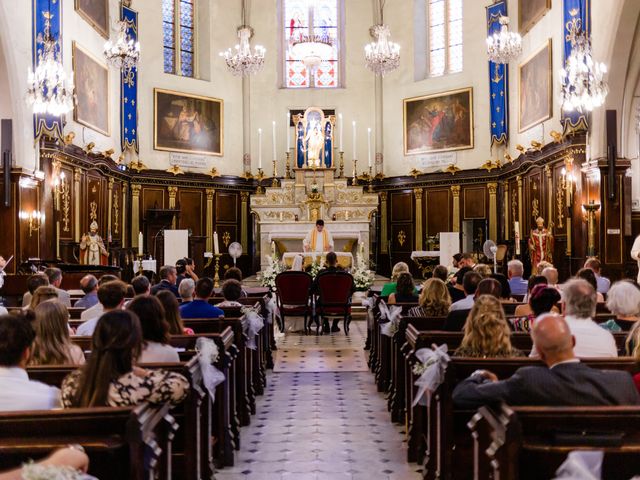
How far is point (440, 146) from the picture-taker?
2180cm

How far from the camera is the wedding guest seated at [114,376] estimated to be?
123 inches

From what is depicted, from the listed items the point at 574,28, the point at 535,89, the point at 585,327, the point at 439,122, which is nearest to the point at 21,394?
the point at 585,327

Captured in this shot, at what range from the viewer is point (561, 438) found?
9.27ft

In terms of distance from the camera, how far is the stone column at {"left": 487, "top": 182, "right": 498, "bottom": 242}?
20.5m

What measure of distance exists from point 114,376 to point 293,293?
30.2ft

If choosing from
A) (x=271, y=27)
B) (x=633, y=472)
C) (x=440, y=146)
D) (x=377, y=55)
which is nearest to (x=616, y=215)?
(x=377, y=55)

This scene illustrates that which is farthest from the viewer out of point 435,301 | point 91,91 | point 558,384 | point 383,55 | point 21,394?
point 383,55

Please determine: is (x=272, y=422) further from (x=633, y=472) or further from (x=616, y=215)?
(x=616, y=215)

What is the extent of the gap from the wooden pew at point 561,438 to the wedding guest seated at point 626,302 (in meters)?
2.94

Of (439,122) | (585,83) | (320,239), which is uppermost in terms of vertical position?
(439,122)

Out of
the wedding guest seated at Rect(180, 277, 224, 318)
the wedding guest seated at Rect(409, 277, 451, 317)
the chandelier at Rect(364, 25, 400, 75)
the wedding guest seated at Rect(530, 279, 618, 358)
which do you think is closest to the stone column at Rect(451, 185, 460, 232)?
the chandelier at Rect(364, 25, 400, 75)

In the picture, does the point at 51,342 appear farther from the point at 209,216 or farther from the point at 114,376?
the point at 209,216

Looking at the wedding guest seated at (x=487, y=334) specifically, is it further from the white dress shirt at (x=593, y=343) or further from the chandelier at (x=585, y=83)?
the chandelier at (x=585, y=83)

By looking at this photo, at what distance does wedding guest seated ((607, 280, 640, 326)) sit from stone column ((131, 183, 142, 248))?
16.2m
